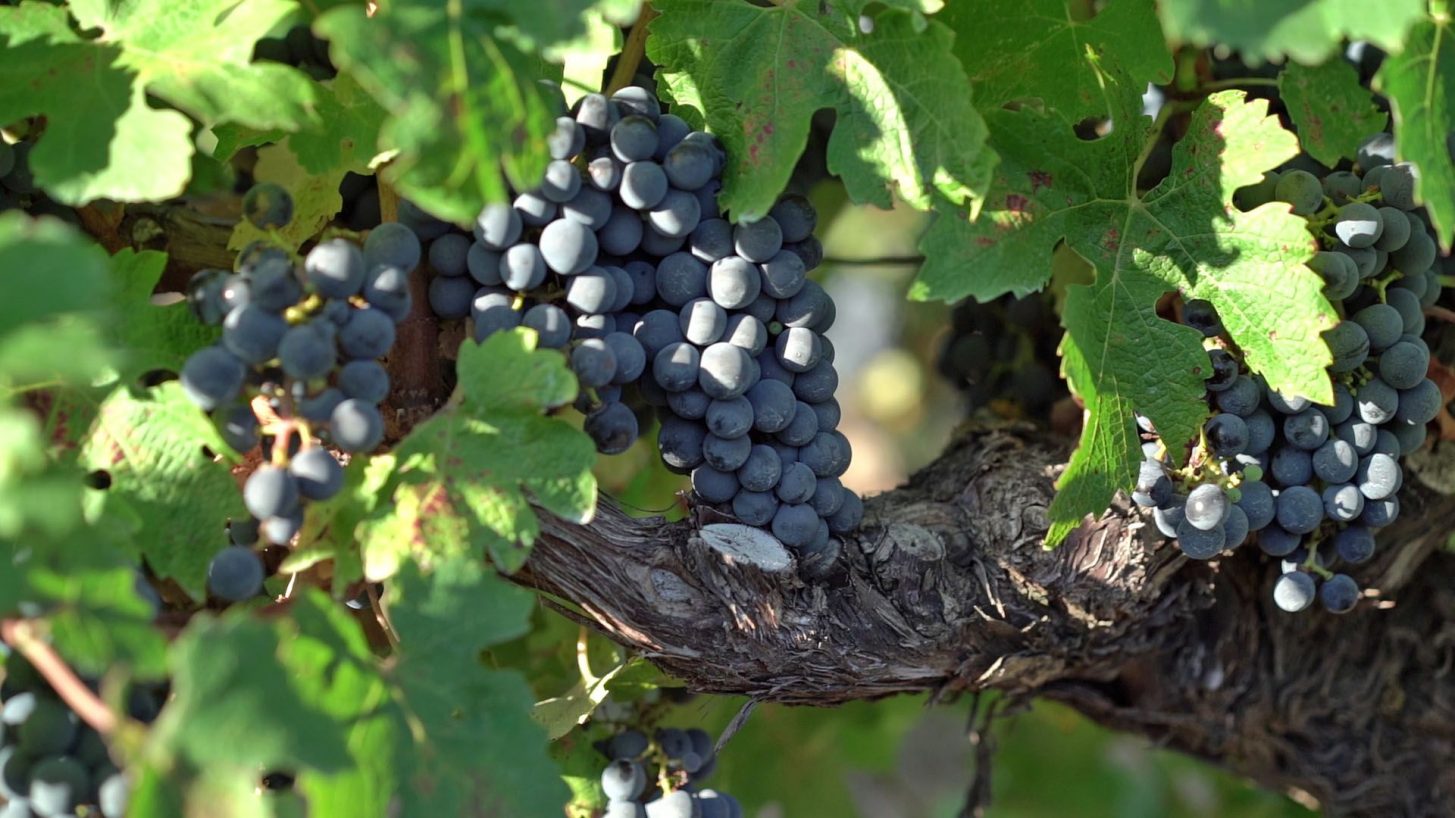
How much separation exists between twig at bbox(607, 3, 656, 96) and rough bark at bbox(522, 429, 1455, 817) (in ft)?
1.42

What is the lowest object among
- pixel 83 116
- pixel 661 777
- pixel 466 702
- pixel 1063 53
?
pixel 661 777

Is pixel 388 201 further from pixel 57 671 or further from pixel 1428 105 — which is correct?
pixel 1428 105

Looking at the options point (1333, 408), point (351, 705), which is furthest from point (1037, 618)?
point (351, 705)

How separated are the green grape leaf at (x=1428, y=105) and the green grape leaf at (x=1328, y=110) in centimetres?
24

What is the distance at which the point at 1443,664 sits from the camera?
1.73 metres

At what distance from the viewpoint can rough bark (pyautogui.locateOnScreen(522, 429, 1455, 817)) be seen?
124 centimetres

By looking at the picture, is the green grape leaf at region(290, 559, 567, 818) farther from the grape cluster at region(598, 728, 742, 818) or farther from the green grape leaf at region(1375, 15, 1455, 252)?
the green grape leaf at region(1375, 15, 1455, 252)

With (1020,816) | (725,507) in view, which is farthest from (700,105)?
(1020,816)

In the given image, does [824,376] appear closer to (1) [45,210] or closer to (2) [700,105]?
(2) [700,105]

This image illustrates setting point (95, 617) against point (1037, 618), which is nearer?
point (95, 617)

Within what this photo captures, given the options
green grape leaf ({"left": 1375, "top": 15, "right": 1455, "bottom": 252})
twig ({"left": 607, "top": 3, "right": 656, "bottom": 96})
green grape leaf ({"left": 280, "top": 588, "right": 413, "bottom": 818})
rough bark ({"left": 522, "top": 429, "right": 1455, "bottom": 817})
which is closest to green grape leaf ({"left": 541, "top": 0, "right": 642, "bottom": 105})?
twig ({"left": 607, "top": 3, "right": 656, "bottom": 96})

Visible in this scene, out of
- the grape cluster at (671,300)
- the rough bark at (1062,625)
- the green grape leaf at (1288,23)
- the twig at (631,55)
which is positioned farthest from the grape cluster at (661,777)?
the green grape leaf at (1288,23)

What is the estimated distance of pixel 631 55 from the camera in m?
1.30

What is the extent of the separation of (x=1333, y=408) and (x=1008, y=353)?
1.62 ft
